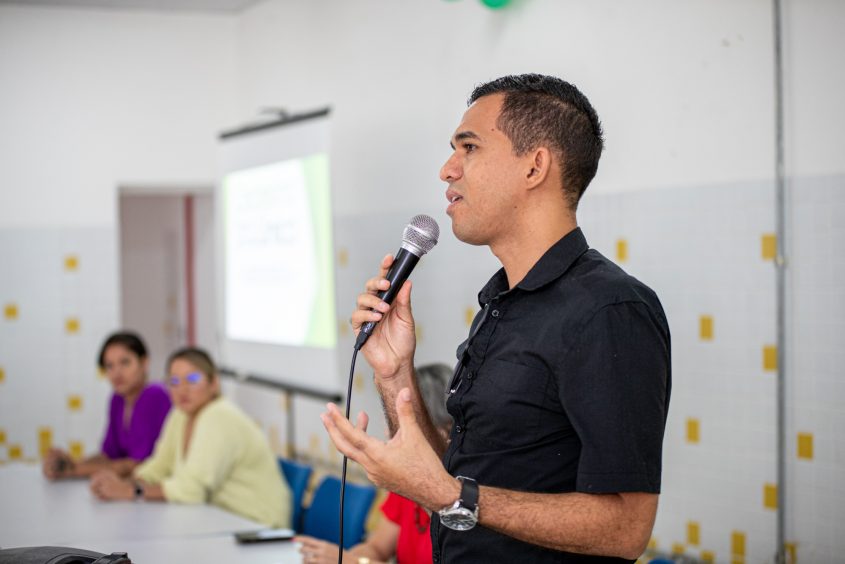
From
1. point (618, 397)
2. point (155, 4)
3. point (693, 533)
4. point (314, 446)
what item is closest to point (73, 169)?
point (155, 4)

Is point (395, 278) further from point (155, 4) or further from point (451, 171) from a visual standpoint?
point (155, 4)

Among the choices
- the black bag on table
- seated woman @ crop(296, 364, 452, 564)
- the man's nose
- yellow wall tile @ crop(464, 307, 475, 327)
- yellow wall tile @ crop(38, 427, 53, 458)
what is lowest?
yellow wall tile @ crop(38, 427, 53, 458)

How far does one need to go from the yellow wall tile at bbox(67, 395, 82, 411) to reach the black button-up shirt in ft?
18.5

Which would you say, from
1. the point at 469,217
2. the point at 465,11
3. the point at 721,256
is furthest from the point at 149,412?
the point at 469,217

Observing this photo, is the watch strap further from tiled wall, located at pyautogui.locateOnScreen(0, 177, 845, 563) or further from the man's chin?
tiled wall, located at pyautogui.locateOnScreen(0, 177, 845, 563)

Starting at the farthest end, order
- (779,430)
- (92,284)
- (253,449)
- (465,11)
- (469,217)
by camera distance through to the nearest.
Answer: (92,284) → (465,11) → (253,449) → (779,430) → (469,217)

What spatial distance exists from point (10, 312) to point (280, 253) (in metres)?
2.29

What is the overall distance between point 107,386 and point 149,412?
2.16 meters

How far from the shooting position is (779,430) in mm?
3086

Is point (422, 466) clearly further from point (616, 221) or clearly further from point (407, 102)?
point (407, 102)

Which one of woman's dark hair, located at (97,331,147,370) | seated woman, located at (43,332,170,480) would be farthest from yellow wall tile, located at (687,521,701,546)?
woman's dark hair, located at (97,331,147,370)

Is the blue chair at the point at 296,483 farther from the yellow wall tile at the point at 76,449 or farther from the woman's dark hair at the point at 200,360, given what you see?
the yellow wall tile at the point at 76,449

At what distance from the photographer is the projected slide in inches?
199

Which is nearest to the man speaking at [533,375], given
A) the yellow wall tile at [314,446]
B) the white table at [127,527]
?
the white table at [127,527]
